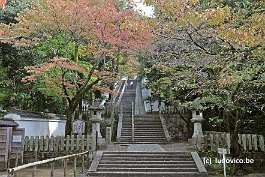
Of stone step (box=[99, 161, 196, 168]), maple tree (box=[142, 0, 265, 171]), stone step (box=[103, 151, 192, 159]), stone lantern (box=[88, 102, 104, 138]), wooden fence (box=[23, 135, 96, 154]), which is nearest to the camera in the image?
maple tree (box=[142, 0, 265, 171])

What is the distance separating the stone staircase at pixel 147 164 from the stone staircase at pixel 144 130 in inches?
233

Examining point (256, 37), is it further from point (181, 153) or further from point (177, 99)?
point (177, 99)

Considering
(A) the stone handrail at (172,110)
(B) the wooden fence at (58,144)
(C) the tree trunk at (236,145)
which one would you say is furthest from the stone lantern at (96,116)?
(C) the tree trunk at (236,145)

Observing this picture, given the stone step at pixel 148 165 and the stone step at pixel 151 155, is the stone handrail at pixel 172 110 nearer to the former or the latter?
the stone step at pixel 151 155

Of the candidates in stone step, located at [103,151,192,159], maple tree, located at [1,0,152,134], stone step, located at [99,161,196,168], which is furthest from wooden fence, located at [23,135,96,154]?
stone step, located at [99,161,196,168]

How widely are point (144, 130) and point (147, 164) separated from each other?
29.1 ft

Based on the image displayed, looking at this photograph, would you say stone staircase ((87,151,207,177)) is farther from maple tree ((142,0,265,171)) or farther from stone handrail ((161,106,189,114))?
stone handrail ((161,106,189,114))

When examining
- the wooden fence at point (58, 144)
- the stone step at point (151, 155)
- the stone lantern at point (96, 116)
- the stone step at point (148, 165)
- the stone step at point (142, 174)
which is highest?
the stone lantern at point (96, 116)

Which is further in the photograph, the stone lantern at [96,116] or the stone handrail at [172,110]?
the stone handrail at [172,110]

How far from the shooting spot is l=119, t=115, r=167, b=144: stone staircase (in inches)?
737

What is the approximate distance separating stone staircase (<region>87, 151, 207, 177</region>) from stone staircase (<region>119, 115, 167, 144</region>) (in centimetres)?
592

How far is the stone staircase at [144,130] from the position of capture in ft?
61.4

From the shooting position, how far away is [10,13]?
1728 centimetres

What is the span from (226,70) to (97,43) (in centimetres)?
847
